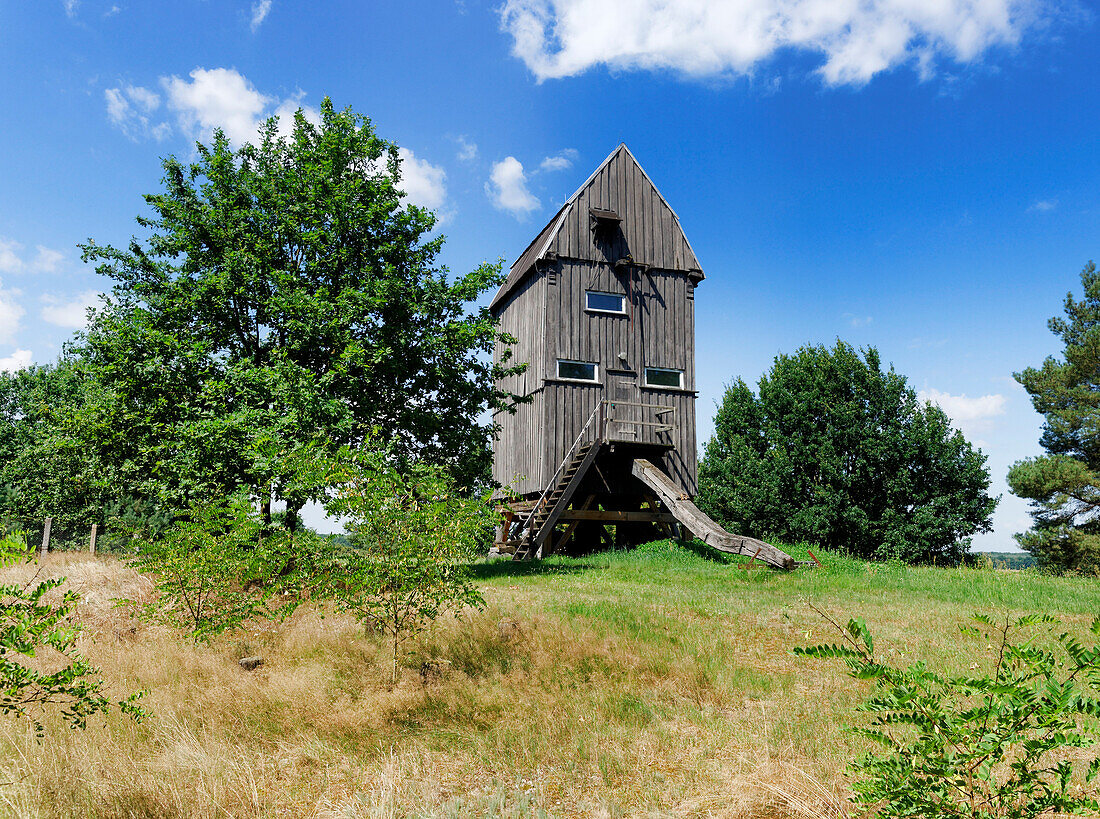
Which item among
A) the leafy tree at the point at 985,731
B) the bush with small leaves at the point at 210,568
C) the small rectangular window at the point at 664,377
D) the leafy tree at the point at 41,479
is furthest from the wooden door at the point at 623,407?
the leafy tree at the point at 41,479

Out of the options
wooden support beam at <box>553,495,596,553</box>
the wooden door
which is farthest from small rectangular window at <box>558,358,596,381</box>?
wooden support beam at <box>553,495,596,553</box>

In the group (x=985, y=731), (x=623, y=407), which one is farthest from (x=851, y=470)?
(x=985, y=731)

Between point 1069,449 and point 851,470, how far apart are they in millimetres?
9688

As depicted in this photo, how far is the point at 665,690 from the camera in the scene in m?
7.29

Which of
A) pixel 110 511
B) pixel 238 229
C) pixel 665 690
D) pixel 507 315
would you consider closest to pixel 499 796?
pixel 665 690

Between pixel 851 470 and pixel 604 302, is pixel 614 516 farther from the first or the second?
pixel 851 470

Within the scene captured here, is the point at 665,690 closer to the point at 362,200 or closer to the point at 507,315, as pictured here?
the point at 362,200

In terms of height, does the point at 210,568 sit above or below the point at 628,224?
below

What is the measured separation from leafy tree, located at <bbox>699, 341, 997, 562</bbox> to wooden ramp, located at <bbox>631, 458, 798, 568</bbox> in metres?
12.2

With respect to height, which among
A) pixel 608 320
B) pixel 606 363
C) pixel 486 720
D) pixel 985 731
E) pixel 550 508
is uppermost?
pixel 608 320

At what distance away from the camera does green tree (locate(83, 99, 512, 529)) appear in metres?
15.2

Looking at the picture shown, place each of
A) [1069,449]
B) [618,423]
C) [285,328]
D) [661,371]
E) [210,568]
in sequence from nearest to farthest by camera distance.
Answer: [210,568] < [285,328] < [618,423] < [661,371] < [1069,449]

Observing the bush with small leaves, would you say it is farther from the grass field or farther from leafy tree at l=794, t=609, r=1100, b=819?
leafy tree at l=794, t=609, r=1100, b=819

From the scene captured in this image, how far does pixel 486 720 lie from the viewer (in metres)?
6.54
